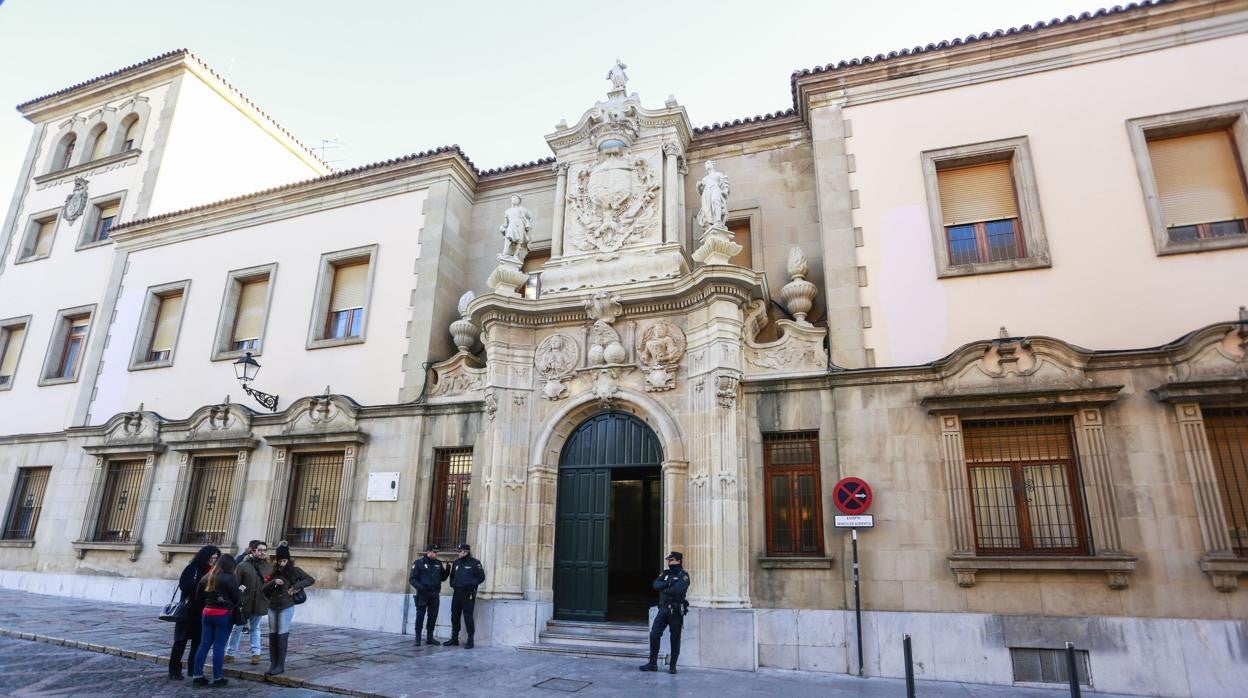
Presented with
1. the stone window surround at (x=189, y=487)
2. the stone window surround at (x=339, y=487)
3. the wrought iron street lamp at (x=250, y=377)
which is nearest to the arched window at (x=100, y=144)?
the wrought iron street lamp at (x=250, y=377)

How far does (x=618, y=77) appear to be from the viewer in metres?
13.6

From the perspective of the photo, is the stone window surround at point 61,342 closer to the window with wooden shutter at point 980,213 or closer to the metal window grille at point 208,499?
the metal window grille at point 208,499

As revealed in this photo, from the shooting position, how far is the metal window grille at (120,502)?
15.2 m

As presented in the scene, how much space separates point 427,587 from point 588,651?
9.03ft

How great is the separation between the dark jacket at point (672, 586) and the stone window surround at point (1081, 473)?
143 inches

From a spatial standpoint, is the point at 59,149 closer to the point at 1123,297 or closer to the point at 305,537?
the point at 305,537

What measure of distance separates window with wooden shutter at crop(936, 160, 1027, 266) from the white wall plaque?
34.3ft

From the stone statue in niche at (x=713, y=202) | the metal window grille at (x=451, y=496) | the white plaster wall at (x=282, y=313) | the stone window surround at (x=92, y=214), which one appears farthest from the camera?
the stone window surround at (x=92, y=214)

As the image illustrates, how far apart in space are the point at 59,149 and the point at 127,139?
113 inches

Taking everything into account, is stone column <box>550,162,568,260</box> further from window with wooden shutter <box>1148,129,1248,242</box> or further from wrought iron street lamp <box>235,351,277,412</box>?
window with wooden shutter <box>1148,129,1248,242</box>

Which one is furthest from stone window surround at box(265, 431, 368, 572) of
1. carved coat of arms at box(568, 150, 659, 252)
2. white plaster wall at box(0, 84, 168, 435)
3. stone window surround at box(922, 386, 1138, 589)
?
stone window surround at box(922, 386, 1138, 589)

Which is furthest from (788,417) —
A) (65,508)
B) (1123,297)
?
(65,508)

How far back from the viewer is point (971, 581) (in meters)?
9.16

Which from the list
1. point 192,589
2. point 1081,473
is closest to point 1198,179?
point 1081,473
